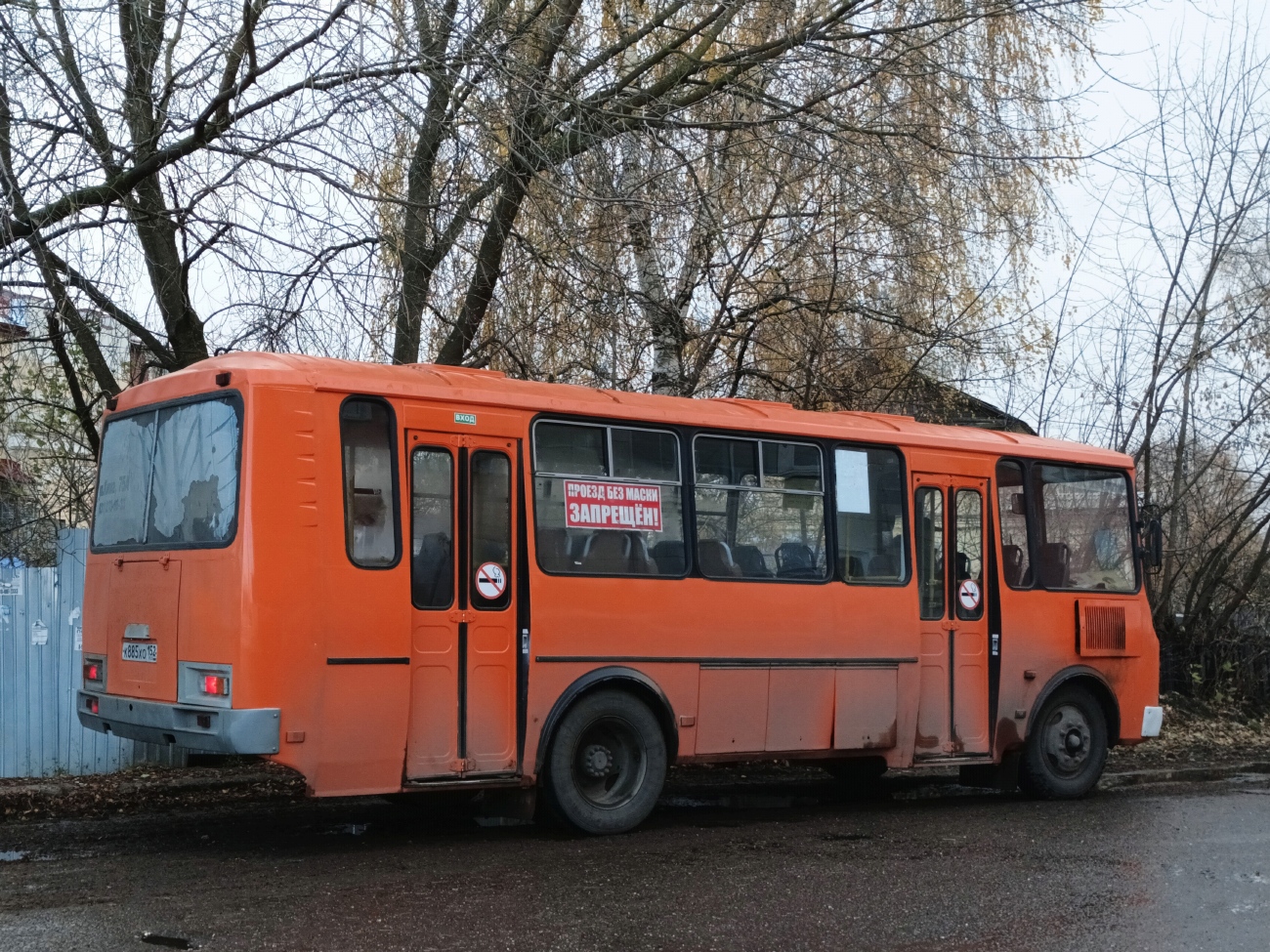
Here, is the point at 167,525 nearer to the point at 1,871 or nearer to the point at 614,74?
the point at 1,871

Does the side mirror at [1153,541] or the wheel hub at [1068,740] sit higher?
the side mirror at [1153,541]

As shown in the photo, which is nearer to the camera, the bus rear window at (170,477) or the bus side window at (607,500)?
the bus rear window at (170,477)

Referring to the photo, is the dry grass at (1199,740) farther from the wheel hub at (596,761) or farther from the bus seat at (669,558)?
the wheel hub at (596,761)

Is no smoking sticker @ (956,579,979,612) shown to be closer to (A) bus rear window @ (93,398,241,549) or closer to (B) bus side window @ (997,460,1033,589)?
(B) bus side window @ (997,460,1033,589)

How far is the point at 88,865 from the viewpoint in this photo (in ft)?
25.8

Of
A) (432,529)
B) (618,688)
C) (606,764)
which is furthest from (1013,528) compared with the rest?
(432,529)

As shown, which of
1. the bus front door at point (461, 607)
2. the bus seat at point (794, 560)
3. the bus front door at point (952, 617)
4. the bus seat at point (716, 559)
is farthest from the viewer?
the bus front door at point (952, 617)

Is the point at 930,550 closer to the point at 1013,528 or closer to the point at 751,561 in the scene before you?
the point at 1013,528

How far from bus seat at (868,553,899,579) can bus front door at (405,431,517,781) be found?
130 inches

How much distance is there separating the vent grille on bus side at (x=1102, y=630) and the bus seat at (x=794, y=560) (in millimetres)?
3073

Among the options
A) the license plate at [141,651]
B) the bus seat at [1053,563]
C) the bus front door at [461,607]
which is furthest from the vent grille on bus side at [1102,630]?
the license plate at [141,651]

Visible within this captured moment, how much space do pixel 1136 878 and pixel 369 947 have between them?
4.52 meters

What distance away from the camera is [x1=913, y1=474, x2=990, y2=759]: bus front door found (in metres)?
11.2

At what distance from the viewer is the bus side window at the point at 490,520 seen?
8805 millimetres
